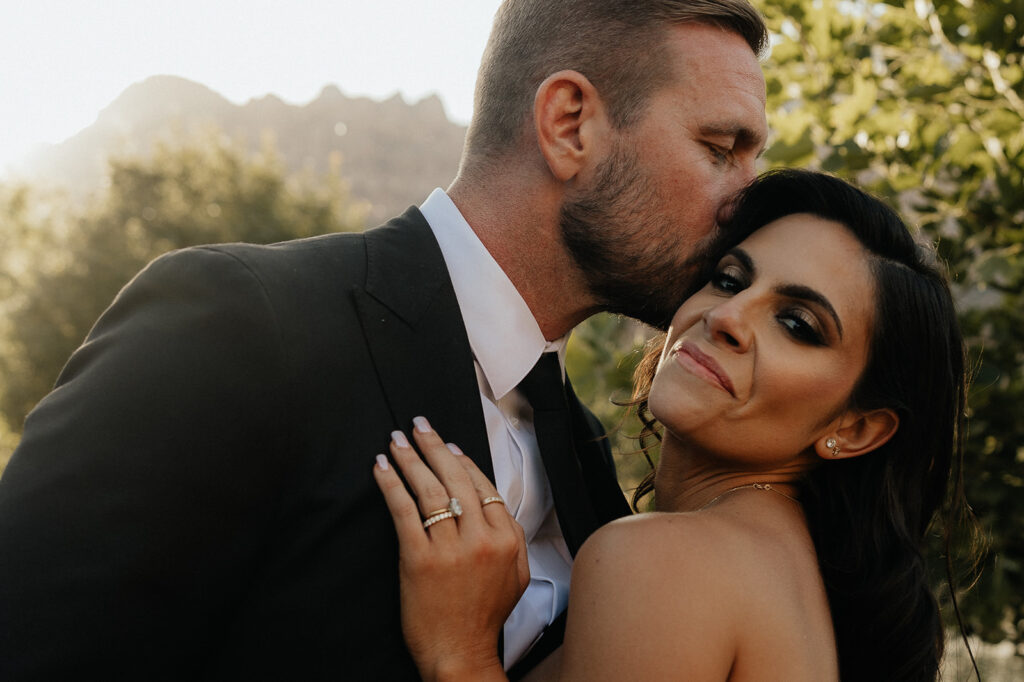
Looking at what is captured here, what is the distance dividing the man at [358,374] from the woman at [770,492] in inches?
6.1

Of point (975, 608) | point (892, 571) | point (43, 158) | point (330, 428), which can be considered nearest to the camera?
point (330, 428)

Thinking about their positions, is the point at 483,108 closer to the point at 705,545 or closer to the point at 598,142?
the point at 598,142

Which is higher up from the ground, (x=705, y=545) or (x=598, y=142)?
(x=598, y=142)

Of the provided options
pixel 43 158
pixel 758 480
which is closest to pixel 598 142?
pixel 758 480

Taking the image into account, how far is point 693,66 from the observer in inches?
107

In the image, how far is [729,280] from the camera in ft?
8.57

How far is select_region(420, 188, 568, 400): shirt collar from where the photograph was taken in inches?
99.5

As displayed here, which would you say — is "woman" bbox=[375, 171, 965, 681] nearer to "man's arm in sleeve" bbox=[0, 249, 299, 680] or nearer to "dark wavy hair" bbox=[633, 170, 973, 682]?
"dark wavy hair" bbox=[633, 170, 973, 682]

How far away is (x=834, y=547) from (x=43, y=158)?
112m

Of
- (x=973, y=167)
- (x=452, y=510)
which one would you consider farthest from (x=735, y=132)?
(x=973, y=167)

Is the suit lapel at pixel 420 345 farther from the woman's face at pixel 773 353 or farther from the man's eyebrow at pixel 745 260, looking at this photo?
the man's eyebrow at pixel 745 260

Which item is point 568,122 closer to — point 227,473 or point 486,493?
point 486,493

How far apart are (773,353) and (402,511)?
106 centimetres

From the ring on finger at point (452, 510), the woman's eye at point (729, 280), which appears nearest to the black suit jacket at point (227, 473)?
the ring on finger at point (452, 510)
